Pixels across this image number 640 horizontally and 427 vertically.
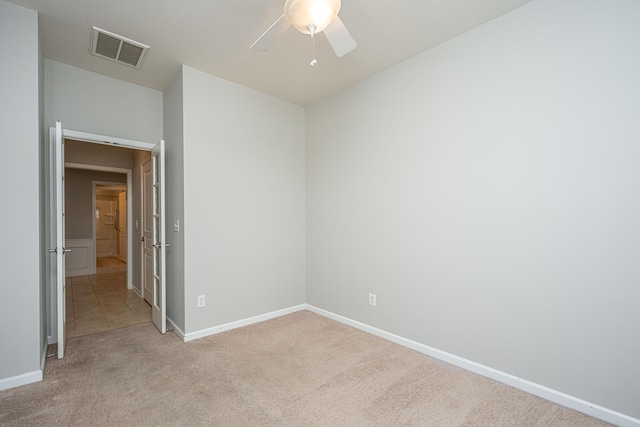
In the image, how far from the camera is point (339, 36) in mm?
1869

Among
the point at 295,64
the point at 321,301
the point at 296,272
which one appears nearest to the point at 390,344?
the point at 321,301

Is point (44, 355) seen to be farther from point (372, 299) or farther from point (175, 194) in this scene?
point (372, 299)

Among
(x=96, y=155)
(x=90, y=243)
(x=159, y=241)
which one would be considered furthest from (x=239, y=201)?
(x=90, y=243)

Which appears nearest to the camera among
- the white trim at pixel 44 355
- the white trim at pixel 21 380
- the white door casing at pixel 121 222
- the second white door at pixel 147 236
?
the white trim at pixel 21 380

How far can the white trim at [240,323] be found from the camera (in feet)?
9.90

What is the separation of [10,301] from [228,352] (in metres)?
1.66

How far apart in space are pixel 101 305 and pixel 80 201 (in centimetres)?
380

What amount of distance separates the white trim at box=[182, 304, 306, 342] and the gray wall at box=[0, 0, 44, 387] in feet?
3.85

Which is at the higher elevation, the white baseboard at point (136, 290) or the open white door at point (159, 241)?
the open white door at point (159, 241)

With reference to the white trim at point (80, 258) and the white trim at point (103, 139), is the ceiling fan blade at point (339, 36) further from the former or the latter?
the white trim at point (80, 258)

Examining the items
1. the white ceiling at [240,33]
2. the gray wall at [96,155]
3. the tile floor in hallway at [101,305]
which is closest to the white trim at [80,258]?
the tile floor in hallway at [101,305]

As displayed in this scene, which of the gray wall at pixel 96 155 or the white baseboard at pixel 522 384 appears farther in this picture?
the gray wall at pixel 96 155

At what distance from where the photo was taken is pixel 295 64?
2922 mm

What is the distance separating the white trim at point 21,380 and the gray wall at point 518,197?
112 inches
